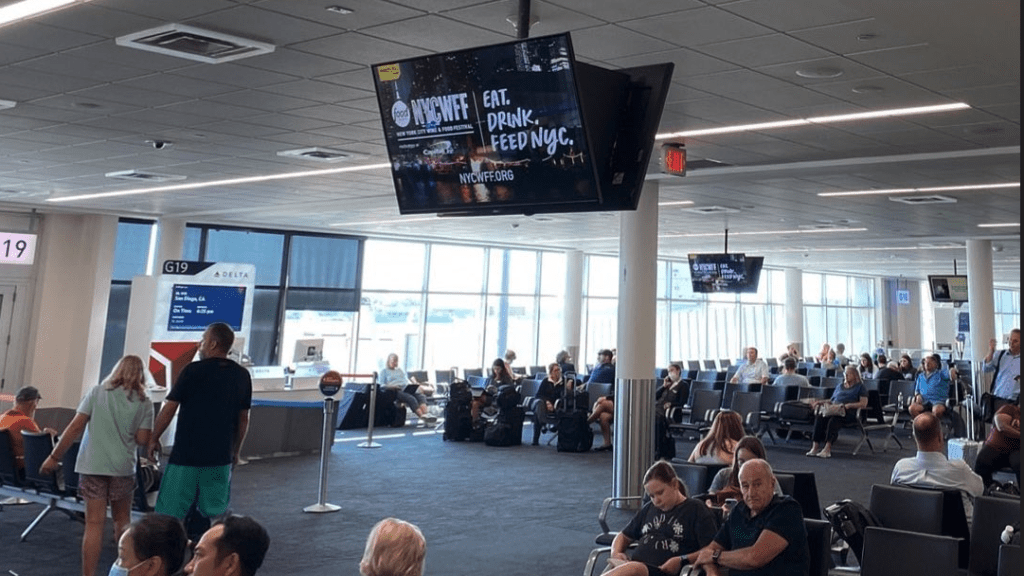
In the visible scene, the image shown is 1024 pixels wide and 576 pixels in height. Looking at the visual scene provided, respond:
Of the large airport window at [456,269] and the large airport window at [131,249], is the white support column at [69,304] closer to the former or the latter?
the large airport window at [131,249]

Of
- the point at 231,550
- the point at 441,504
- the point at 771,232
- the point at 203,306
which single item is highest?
the point at 771,232

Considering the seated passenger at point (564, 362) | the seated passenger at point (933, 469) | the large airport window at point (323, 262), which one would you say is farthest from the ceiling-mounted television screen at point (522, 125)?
the large airport window at point (323, 262)

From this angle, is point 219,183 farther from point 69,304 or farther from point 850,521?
point 850,521

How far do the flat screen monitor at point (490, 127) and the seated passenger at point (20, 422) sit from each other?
425 centimetres

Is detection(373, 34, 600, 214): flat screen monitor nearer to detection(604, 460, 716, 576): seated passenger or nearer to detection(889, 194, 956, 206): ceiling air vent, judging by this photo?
detection(604, 460, 716, 576): seated passenger

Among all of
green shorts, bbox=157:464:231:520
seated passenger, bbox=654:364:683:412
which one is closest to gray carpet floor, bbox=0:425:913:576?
seated passenger, bbox=654:364:683:412

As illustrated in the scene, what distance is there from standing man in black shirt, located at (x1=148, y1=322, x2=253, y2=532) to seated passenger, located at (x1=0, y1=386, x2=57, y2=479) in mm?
2283

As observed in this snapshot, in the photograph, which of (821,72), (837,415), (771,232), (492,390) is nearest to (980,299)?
(771,232)

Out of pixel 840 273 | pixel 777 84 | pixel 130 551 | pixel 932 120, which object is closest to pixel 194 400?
pixel 130 551

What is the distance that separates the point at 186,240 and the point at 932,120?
13.0 m

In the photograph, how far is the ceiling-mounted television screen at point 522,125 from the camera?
3666 millimetres

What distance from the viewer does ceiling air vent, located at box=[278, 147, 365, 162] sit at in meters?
8.45

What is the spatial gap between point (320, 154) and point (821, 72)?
5014 mm

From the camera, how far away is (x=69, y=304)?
14.5 metres
